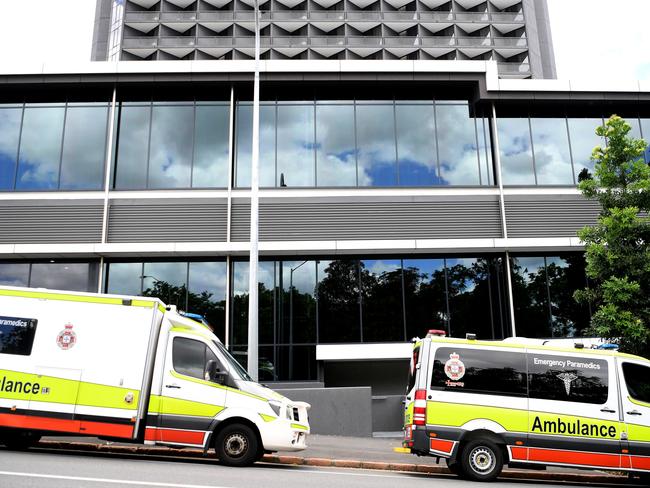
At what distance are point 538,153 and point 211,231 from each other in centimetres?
1238

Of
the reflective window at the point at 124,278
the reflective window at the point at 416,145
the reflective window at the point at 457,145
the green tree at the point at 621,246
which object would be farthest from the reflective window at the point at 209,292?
the green tree at the point at 621,246

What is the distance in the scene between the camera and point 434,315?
2011 cm

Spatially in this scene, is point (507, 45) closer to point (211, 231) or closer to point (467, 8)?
point (467, 8)

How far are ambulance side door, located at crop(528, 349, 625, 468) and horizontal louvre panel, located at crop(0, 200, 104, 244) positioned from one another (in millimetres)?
15292

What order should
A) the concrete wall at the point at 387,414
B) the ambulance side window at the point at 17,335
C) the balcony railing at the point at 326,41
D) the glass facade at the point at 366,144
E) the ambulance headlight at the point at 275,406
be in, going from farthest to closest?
the balcony railing at the point at 326,41
the glass facade at the point at 366,144
the concrete wall at the point at 387,414
the ambulance side window at the point at 17,335
the ambulance headlight at the point at 275,406

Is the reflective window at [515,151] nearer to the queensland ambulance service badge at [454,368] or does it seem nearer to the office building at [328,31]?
the queensland ambulance service badge at [454,368]

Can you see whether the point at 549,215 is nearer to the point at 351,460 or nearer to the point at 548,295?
the point at 548,295

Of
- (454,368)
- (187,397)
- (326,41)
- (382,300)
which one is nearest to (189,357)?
(187,397)

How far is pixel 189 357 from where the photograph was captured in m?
10.1

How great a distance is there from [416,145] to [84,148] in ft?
39.8

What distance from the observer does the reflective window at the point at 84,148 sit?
20.4m

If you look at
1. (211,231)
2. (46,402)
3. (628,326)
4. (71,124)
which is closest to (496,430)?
(628,326)

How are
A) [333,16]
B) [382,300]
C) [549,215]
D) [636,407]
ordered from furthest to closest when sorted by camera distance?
[333,16] < [549,215] < [382,300] < [636,407]

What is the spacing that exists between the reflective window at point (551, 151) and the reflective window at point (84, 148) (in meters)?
15.9
